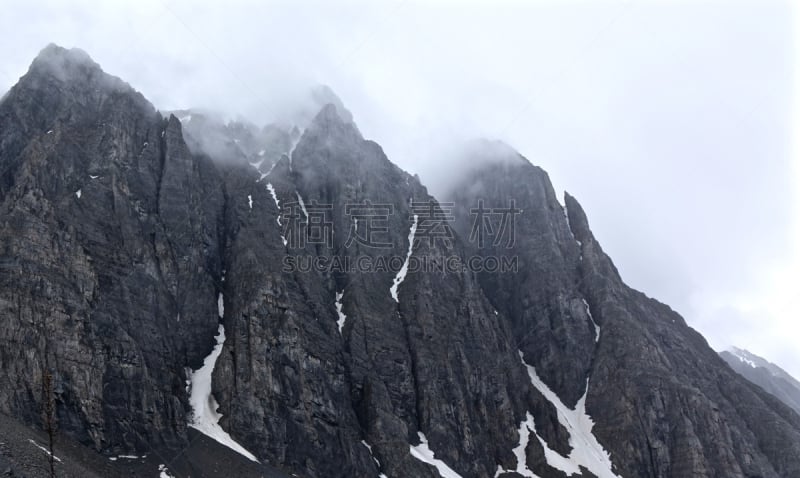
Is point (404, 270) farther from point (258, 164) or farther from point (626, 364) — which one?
point (626, 364)

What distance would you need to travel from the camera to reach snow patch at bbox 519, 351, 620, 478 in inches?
5148

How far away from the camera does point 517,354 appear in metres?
158

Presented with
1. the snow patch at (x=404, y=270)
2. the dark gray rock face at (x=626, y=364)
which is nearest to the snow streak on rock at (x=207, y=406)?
the snow patch at (x=404, y=270)

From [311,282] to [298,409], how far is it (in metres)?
32.1

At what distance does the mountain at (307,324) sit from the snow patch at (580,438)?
67cm

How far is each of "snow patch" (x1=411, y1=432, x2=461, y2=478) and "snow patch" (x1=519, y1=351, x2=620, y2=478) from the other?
2487 centimetres

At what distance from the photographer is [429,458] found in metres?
117

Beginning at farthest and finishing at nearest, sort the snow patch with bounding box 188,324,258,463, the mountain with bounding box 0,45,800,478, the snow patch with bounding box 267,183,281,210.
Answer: the snow patch with bounding box 267,183,281,210 < the snow patch with bounding box 188,324,258,463 < the mountain with bounding box 0,45,800,478

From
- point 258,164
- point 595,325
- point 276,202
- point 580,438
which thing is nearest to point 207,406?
point 276,202

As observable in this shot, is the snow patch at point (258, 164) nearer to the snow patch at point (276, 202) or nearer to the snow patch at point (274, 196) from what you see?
the snow patch at point (274, 196)

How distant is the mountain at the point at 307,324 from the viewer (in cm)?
9712

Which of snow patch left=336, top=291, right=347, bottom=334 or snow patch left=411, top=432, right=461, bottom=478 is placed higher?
snow patch left=336, top=291, right=347, bottom=334

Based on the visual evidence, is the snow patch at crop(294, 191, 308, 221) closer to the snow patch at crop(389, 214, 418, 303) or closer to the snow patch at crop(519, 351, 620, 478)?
the snow patch at crop(389, 214, 418, 303)

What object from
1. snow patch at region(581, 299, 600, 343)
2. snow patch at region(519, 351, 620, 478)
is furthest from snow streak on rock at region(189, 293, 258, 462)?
snow patch at region(581, 299, 600, 343)
